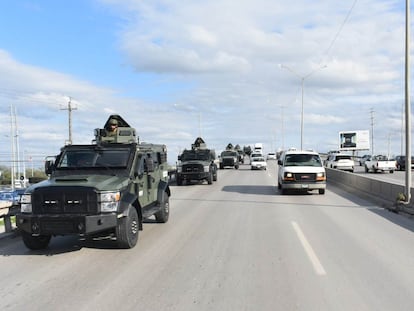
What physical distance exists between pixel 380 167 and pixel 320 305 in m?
40.8

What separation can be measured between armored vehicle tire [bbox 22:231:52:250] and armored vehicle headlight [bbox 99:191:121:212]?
1519 millimetres

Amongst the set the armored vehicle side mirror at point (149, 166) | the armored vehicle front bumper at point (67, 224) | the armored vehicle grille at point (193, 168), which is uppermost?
the armored vehicle side mirror at point (149, 166)

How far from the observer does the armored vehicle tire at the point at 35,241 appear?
8.84 meters

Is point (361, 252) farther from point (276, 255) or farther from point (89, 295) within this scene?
point (89, 295)

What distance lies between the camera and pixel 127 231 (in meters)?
8.73

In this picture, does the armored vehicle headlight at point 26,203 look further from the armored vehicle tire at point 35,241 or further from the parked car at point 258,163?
the parked car at point 258,163

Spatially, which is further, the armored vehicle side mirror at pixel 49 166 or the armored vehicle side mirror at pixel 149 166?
the armored vehicle side mirror at pixel 149 166

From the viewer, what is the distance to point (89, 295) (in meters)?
6.01

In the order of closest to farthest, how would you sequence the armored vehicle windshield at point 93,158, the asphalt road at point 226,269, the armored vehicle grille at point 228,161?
the asphalt road at point 226,269, the armored vehicle windshield at point 93,158, the armored vehicle grille at point 228,161

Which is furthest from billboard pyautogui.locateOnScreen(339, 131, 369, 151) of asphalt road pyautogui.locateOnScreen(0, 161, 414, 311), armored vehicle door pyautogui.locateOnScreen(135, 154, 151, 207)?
armored vehicle door pyautogui.locateOnScreen(135, 154, 151, 207)

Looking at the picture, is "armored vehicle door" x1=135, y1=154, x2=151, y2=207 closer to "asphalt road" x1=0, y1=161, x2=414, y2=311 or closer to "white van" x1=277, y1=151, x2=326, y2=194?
"asphalt road" x1=0, y1=161, x2=414, y2=311

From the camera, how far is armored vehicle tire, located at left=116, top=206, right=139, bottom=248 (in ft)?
28.4

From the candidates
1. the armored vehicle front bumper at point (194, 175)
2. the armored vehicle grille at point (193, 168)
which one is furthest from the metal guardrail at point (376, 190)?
the armored vehicle grille at point (193, 168)

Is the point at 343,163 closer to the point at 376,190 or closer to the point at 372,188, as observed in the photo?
the point at 372,188
